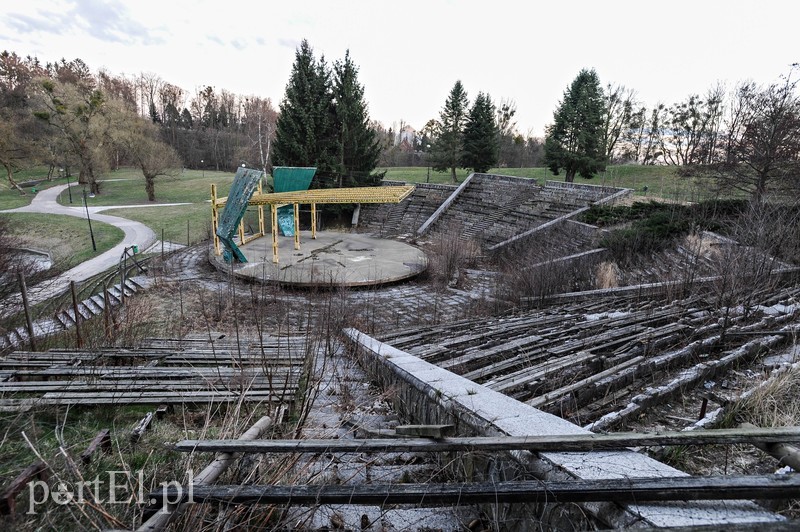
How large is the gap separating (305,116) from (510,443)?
2496 cm

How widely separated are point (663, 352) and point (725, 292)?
3.09m

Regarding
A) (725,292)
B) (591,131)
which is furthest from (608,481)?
(591,131)

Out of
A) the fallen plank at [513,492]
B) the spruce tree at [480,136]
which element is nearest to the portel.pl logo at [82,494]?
the fallen plank at [513,492]

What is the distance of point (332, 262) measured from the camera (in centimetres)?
1562

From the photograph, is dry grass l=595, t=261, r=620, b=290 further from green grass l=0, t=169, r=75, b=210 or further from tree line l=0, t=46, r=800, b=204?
green grass l=0, t=169, r=75, b=210

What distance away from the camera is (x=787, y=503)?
2.03 m

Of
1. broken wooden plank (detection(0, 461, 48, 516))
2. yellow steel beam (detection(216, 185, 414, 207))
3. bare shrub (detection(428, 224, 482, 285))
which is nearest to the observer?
broken wooden plank (detection(0, 461, 48, 516))

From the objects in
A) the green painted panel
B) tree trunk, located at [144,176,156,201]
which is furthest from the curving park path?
the green painted panel

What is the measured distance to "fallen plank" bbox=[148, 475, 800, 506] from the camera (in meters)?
1.79

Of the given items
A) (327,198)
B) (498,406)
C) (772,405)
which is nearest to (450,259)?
(327,198)

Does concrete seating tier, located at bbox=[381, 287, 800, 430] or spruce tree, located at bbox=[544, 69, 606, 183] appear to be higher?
spruce tree, located at bbox=[544, 69, 606, 183]

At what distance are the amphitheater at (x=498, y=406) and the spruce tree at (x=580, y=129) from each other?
2066cm

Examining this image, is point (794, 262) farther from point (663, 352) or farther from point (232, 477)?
point (232, 477)

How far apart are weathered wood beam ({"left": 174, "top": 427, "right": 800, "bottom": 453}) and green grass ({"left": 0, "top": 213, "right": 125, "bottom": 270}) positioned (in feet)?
71.7
